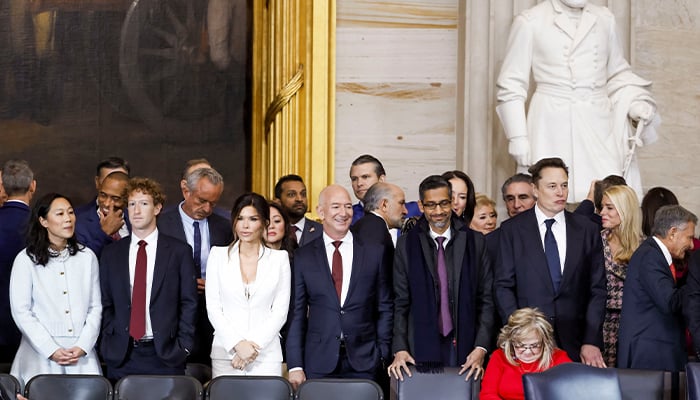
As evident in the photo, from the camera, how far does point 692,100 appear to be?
34.2 ft

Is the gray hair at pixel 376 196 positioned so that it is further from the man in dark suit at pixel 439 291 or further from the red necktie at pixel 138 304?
the red necktie at pixel 138 304

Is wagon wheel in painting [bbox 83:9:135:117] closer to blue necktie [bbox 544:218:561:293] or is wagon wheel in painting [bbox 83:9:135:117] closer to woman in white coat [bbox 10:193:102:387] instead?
woman in white coat [bbox 10:193:102:387]

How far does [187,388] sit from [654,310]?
8.66ft

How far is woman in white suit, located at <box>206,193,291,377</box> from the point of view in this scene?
6934mm

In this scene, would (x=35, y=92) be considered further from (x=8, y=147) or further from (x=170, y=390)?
(x=170, y=390)

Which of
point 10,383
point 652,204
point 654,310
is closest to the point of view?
point 10,383

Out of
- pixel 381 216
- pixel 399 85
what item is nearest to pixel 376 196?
pixel 381 216

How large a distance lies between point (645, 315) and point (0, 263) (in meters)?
3.83

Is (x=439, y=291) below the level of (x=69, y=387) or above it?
above

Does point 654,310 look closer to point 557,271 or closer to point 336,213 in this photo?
point 557,271

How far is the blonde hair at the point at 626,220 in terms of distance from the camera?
750 centimetres

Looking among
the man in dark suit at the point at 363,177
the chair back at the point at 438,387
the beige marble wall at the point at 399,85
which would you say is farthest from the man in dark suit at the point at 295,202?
the chair back at the point at 438,387

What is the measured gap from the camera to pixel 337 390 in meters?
6.54

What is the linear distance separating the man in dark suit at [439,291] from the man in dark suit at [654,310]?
791 mm
